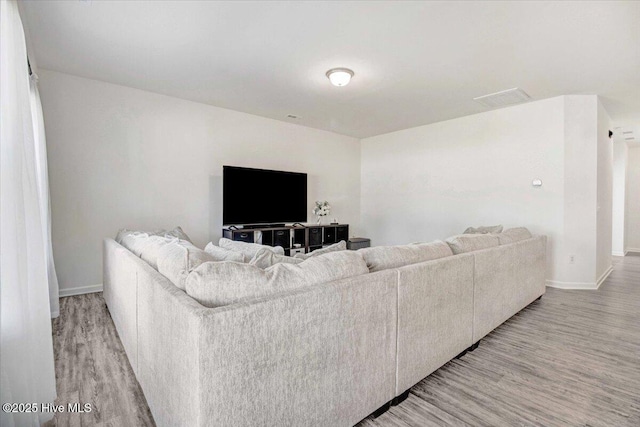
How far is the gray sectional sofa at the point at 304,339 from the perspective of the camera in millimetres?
1052

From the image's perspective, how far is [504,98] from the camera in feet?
13.9

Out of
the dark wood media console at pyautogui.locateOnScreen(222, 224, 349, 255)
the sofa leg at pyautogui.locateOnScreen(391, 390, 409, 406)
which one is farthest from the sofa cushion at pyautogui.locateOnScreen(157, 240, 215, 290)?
the dark wood media console at pyautogui.locateOnScreen(222, 224, 349, 255)

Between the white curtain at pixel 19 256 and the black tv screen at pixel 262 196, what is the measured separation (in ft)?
9.91

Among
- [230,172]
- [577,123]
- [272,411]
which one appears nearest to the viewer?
[272,411]

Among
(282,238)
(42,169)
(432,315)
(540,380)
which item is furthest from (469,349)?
(42,169)

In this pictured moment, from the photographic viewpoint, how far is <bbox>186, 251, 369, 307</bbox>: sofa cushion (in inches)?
47.1

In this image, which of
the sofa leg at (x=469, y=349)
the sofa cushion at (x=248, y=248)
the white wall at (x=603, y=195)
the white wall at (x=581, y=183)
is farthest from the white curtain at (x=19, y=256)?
the white wall at (x=603, y=195)

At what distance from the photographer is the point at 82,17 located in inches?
97.7

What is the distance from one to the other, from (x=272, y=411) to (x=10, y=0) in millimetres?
2213

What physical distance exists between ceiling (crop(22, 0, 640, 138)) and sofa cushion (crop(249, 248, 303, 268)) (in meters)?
1.85

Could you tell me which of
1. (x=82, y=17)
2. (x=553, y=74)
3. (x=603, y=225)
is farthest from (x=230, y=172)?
(x=603, y=225)

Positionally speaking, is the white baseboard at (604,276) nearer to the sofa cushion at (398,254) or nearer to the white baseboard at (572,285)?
the white baseboard at (572,285)

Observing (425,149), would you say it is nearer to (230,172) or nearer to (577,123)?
(577,123)

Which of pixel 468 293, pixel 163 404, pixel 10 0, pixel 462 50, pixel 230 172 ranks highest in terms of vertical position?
pixel 462 50
